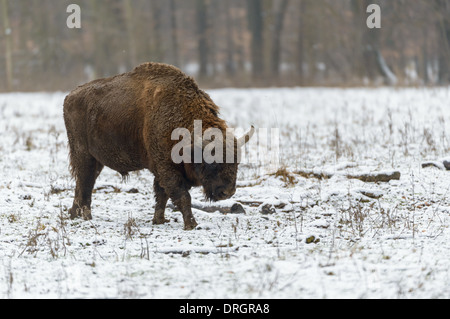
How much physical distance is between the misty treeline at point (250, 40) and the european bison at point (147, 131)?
647 inches

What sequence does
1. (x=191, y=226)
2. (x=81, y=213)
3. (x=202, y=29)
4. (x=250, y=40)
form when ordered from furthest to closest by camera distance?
(x=250, y=40) < (x=202, y=29) < (x=81, y=213) < (x=191, y=226)

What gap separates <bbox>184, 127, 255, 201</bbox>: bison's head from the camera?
262 inches

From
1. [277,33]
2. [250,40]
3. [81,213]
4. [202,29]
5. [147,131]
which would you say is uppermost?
[202,29]

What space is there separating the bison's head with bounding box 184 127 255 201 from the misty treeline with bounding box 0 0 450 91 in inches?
666

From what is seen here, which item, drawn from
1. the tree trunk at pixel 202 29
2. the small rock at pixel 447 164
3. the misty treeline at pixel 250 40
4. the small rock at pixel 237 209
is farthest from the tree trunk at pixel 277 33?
the small rock at pixel 237 209

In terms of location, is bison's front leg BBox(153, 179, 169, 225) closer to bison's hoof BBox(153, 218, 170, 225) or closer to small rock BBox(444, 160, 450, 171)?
bison's hoof BBox(153, 218, 170, 225)

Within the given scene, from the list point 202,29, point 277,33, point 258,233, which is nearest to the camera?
point 258,233

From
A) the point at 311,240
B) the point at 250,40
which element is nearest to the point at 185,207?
the point at 311,240

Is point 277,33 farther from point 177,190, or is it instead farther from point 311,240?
point 311,240

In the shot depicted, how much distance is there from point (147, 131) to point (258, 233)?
6.66ft

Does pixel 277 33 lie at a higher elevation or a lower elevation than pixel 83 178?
higher

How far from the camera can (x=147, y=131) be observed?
7395mm

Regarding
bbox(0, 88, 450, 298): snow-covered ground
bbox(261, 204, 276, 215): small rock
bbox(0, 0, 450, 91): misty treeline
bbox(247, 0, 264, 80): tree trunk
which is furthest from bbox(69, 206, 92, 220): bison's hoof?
bbox(247, 0, 264, 80): tree trunk

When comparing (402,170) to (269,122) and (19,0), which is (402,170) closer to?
(269,122)
